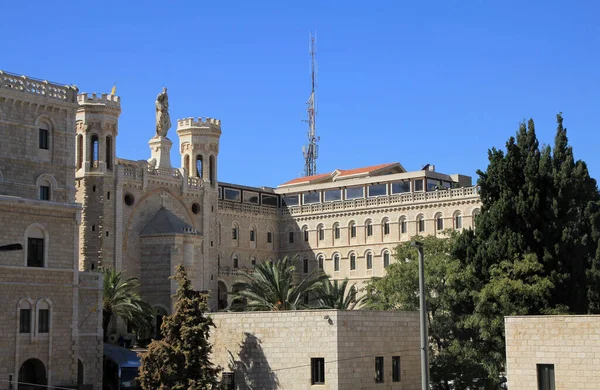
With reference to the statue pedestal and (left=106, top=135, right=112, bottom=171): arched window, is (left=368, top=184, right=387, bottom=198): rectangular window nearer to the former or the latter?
the statue pedestal

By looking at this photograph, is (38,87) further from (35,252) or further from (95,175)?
(95,175)

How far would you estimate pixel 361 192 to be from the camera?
84.5m

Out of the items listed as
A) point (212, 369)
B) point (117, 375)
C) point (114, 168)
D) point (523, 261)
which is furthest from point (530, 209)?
point (114, 168)

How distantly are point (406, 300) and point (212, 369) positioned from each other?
55.5 ft

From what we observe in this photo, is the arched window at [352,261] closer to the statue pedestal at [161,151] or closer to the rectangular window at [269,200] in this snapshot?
the rectangular window at [269,200]

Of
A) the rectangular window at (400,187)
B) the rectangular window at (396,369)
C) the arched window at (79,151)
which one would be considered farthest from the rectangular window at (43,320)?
the rectangular window at (400,187)

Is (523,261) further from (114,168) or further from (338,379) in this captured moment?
(114,168)

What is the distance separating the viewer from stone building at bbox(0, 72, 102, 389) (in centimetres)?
4316

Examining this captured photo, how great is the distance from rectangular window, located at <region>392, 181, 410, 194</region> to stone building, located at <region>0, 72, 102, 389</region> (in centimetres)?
3885

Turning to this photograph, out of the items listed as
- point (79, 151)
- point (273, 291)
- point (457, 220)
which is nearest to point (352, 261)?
point (457, 220)

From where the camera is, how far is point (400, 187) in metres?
82.4

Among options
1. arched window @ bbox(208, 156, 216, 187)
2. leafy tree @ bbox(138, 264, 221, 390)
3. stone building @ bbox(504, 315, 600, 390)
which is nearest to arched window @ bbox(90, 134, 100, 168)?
arched window @ bbox(208, 156, 216, 187)

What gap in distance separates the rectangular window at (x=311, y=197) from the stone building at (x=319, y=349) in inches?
1760

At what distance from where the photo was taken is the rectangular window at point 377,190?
83.3m
